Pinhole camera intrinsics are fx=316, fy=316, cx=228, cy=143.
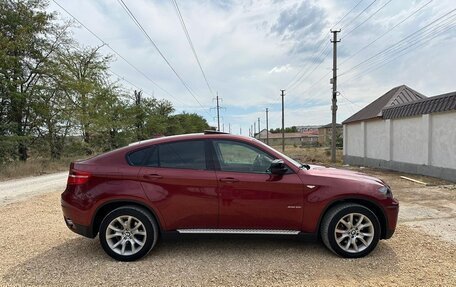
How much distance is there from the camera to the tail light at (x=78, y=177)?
411 centimetres

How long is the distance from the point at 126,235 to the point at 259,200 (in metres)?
1.77

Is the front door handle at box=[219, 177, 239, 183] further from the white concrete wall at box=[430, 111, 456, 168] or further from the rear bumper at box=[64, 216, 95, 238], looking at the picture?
the white concrete wall at box=[430, 111, 456, 168]

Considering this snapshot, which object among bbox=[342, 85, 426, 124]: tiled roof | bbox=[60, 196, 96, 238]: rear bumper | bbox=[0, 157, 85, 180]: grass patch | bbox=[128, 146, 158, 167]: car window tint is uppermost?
bbox=[342, 85, 426, 124]: tiled roof

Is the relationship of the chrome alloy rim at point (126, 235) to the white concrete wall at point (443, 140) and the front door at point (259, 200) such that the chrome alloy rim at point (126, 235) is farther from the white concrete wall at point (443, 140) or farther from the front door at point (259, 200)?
the white concrete wall at point (443, 140)

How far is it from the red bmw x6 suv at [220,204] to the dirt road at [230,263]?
27 centimetres

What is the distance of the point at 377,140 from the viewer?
712 inches

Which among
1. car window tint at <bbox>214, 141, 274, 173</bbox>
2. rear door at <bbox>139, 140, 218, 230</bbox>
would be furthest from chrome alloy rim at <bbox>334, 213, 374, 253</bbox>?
rear door at <bbox>139, 140, 218, 230</bbox>

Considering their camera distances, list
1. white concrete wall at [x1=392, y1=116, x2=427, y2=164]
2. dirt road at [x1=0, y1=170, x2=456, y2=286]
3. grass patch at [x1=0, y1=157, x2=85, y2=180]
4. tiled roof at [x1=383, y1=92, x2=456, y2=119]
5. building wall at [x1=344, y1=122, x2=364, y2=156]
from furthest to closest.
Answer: building wall at [x1=344, y1=122, x2=364, y2=156] < grass patch at [x1=0, y1=157, x2=85, y2=180] < white concrete wall at [x1=392, y1=116, x2=427, y2=164] < tiled roof at [x1=383, y1=92, x2=456, y2=119] < dirt road at [x1=0, y1=170, x2=456, y2=286]

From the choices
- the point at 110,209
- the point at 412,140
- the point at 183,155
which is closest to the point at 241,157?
the point at 183,155

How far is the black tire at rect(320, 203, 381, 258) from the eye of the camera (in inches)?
159

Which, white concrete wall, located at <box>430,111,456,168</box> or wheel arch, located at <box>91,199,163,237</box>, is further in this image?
white concrete wall, located at <box>430,111,456,168</box>

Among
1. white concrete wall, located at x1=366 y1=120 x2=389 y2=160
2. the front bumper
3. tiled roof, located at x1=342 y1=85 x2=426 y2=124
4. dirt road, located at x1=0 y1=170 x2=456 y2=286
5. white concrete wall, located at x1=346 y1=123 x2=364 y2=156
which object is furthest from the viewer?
white concrete wall, located at x1=346 y1=123 x2=364 y2=156

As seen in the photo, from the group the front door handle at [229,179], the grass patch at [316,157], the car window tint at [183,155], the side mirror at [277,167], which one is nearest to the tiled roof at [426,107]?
the grass patch at [316,157]

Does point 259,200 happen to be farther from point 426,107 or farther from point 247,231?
point 426,107
